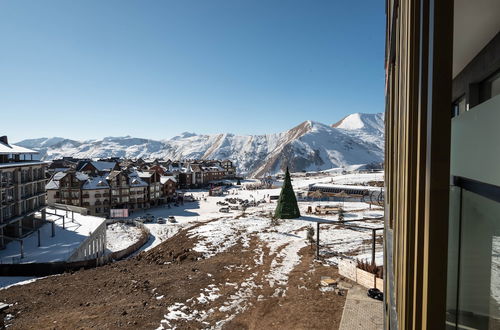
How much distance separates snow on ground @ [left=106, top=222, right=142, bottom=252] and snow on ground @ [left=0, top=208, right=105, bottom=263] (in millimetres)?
3188

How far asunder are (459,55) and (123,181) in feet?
186

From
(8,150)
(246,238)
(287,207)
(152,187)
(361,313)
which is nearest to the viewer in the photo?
(361,313)

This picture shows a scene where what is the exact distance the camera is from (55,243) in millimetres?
27656

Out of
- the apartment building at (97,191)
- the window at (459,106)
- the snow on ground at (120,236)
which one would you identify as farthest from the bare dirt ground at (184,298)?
the apartment building at (97,191)

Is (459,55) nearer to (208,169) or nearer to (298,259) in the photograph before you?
(298,259)

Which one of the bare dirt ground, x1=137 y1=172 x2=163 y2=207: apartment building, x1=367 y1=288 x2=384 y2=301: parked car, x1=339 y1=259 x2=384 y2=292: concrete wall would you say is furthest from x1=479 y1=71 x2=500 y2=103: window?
x1=137 y1=172 x2=163 y2=207: apartment building

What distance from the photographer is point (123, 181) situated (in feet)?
177

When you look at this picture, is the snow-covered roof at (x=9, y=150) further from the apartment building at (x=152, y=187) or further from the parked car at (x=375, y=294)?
the parked car at (x=375, y=294)

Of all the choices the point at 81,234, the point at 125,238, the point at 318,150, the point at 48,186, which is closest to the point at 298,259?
the point at 81,234

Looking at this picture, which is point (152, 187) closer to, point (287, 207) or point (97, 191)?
point (97, 191)

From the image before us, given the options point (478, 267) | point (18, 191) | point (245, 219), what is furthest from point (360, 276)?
point (18, 191)

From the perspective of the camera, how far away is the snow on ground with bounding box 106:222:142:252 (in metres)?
34.1

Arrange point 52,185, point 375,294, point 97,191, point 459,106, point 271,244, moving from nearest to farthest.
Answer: point 459,106 < point 375,294 < point 271,244 < point 97,191 < point 52,185

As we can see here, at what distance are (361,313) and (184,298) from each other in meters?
8.77
